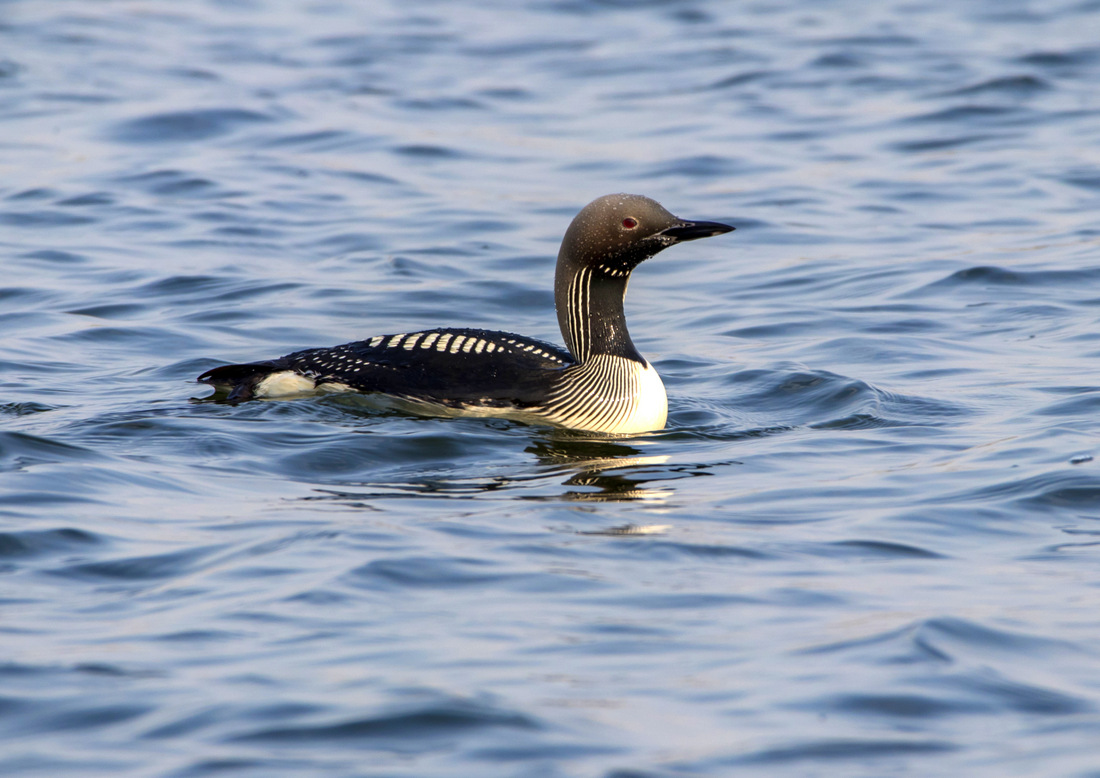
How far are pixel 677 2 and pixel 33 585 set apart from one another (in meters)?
15.0

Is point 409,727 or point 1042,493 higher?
point 409,727

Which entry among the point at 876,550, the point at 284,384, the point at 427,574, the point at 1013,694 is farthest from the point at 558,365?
the point at 1013,694

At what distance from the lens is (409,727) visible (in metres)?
3.46

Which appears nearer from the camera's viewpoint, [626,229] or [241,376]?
[626,229]

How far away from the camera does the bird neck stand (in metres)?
6.56

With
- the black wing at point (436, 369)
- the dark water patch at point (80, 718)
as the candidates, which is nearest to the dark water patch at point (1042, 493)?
the black wing at point (436, 369)

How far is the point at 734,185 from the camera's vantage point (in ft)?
38.1

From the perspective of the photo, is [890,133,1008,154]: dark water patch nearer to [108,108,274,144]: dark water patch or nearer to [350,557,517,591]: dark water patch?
[108,108,274,144]: dark water patch

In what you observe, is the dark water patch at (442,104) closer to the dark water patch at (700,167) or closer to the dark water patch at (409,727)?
the dark water patch at (700,167)

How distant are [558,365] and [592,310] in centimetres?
28

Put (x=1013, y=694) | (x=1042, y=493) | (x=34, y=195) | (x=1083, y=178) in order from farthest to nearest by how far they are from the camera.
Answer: (x=1083, y=178) < (x=34, y=195) < (x=1042, y=493) < (x=1013, y=694)

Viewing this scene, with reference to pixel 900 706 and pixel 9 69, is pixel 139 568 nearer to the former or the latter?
pixel 900 706

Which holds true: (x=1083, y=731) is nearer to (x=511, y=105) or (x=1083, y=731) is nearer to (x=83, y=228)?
(x=83, y=228)

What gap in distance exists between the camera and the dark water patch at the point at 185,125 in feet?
42.1
